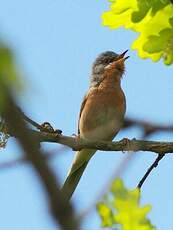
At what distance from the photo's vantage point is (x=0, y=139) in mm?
4918

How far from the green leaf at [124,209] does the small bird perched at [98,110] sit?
6835 mm

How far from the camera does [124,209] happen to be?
225 centimetres

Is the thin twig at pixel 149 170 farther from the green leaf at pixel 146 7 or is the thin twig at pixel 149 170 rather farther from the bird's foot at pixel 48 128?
the green leaf at pixel 146 7

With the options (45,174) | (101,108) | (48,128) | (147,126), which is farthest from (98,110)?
(45,174)

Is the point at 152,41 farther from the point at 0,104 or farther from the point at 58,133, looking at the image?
the point at 0,104

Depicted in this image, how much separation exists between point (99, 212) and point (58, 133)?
282cm

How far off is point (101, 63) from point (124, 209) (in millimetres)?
9973

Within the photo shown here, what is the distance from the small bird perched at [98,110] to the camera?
9906mm

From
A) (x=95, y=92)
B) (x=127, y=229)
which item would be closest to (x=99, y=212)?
(x=127, y=229)

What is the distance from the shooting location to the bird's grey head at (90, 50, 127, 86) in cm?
1137

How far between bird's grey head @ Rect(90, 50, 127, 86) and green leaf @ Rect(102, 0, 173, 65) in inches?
274

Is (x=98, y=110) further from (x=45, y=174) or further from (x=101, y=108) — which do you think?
(x=45, y=174)

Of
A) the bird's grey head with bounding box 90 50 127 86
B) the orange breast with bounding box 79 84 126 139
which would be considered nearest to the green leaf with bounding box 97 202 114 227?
the orange breast with bounding box 79 84 126 139

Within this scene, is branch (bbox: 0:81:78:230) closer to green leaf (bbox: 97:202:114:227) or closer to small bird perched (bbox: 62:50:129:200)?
green leaf (bbox: 97:202:114:227)
